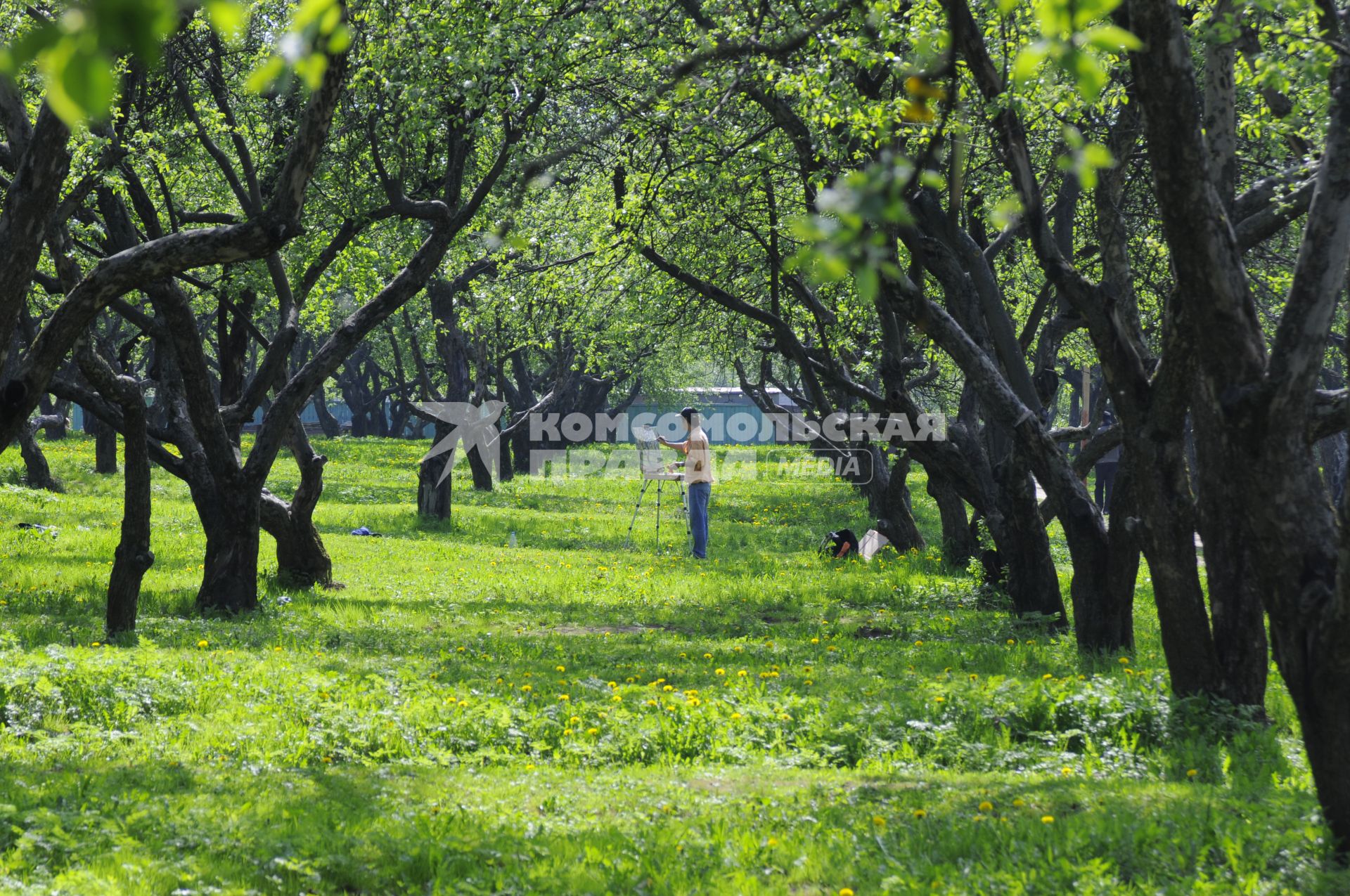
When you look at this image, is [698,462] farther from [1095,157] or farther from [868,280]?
[868,280]

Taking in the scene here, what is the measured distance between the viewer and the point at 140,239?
43.8 feet

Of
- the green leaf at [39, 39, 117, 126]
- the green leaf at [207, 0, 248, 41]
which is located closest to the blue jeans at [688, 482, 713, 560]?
the green leaf at [207, 0, 248, 41]

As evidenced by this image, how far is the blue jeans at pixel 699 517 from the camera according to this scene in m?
18.3

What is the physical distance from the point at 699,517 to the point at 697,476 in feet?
2.57

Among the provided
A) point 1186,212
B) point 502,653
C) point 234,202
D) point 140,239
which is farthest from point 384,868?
point 234,202

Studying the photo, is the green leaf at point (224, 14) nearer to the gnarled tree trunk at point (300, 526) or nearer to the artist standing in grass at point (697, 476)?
the gnarled tree trunk at point (300, 526)

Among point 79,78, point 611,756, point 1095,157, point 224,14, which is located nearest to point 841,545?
point 611,756

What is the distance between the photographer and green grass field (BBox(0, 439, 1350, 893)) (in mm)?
4742

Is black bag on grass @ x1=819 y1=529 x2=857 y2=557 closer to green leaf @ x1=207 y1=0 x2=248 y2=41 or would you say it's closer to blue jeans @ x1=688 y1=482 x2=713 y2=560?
blue jeans @ x1=688 y1=482 x2=713 y2=560

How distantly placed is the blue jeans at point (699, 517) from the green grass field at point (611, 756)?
16.1 ft

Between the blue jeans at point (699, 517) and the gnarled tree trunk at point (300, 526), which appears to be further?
the blue jeans at point (699, 517)

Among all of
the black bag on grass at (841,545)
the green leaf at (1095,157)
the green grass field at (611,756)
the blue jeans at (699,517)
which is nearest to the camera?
the green leaf at (1095,157)

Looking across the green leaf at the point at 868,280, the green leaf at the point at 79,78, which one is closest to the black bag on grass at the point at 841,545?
the green leaf at the point at 868,280

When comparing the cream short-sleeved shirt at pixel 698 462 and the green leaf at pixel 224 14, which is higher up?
the green leaf at pixel 224 14
